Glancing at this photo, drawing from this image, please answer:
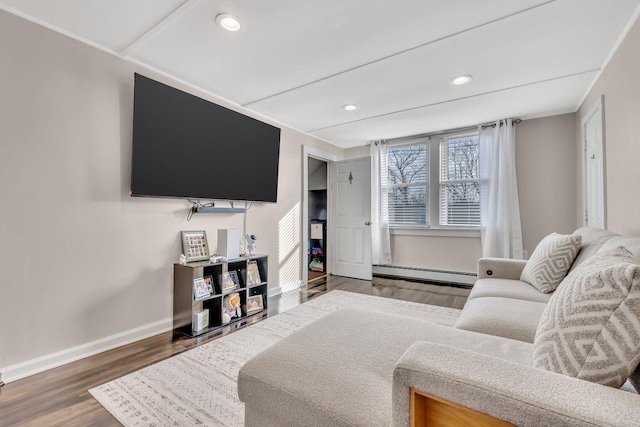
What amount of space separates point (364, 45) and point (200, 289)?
244 centimetres

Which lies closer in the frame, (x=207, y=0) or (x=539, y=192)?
(x=207, y=0)

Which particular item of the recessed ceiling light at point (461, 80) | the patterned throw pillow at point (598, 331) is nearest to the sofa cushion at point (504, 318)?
the patterned throw pillow at point (598, 331)

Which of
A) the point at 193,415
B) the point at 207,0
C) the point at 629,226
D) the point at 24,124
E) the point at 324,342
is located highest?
the point at 207,0

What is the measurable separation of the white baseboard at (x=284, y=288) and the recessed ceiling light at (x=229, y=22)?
2807mm

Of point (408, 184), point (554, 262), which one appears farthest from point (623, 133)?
point (408, 184)

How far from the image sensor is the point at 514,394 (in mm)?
604

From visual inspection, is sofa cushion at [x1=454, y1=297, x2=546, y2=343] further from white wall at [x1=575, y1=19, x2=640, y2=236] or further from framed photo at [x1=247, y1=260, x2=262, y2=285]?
framed photo at [x1=247, y1=260, x2=262, y2=285]

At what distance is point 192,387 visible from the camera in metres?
1.68

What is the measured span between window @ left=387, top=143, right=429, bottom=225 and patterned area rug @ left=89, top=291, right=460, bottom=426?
287 cm

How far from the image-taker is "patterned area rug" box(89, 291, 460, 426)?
56.6 inches

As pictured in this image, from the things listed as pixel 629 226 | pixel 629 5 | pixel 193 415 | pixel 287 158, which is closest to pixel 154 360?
pixel 193 415

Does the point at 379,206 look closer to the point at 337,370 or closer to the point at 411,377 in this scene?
the point at 337,370

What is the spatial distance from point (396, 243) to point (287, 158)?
2.35m

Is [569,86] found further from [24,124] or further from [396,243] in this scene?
[24,124]
